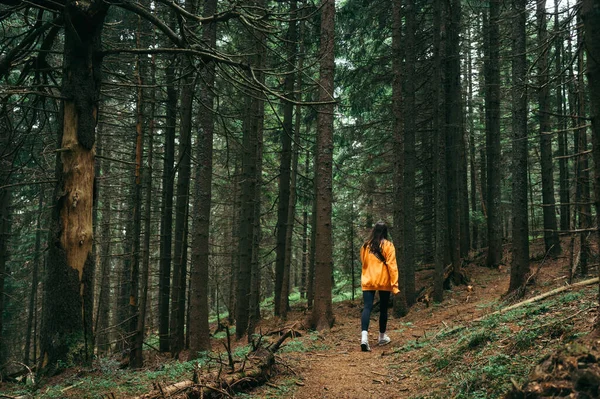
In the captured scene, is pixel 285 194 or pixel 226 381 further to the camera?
pixel 285 194

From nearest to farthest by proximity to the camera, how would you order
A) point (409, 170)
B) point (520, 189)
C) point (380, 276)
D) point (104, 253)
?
point (380, 276)
point (520, 189)
point (409, 170)
point (104, 253)

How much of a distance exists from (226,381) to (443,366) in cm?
283

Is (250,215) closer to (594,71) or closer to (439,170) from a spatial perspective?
(439,170)

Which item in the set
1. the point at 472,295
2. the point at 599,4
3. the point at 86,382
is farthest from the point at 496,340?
the point at 472,295

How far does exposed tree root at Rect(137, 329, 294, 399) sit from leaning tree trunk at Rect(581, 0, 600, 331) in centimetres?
369

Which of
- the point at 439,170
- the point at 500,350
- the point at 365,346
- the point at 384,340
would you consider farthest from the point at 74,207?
the point at 439,170

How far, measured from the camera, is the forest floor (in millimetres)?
3108

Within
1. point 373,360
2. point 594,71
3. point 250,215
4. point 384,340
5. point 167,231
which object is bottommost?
point 373,360

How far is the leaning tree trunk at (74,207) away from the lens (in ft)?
17.8

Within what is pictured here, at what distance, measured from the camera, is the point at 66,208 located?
18.0 ft

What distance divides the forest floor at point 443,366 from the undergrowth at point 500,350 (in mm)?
11

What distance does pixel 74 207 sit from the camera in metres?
5.52

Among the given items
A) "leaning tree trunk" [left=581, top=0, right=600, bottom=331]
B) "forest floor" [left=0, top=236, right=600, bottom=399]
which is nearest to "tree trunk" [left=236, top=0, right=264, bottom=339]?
"forest floor" [left=0, top=236, right=600, bottom=399]

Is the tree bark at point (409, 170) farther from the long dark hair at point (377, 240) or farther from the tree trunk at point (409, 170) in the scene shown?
the long dark hair at point (377, 240)
